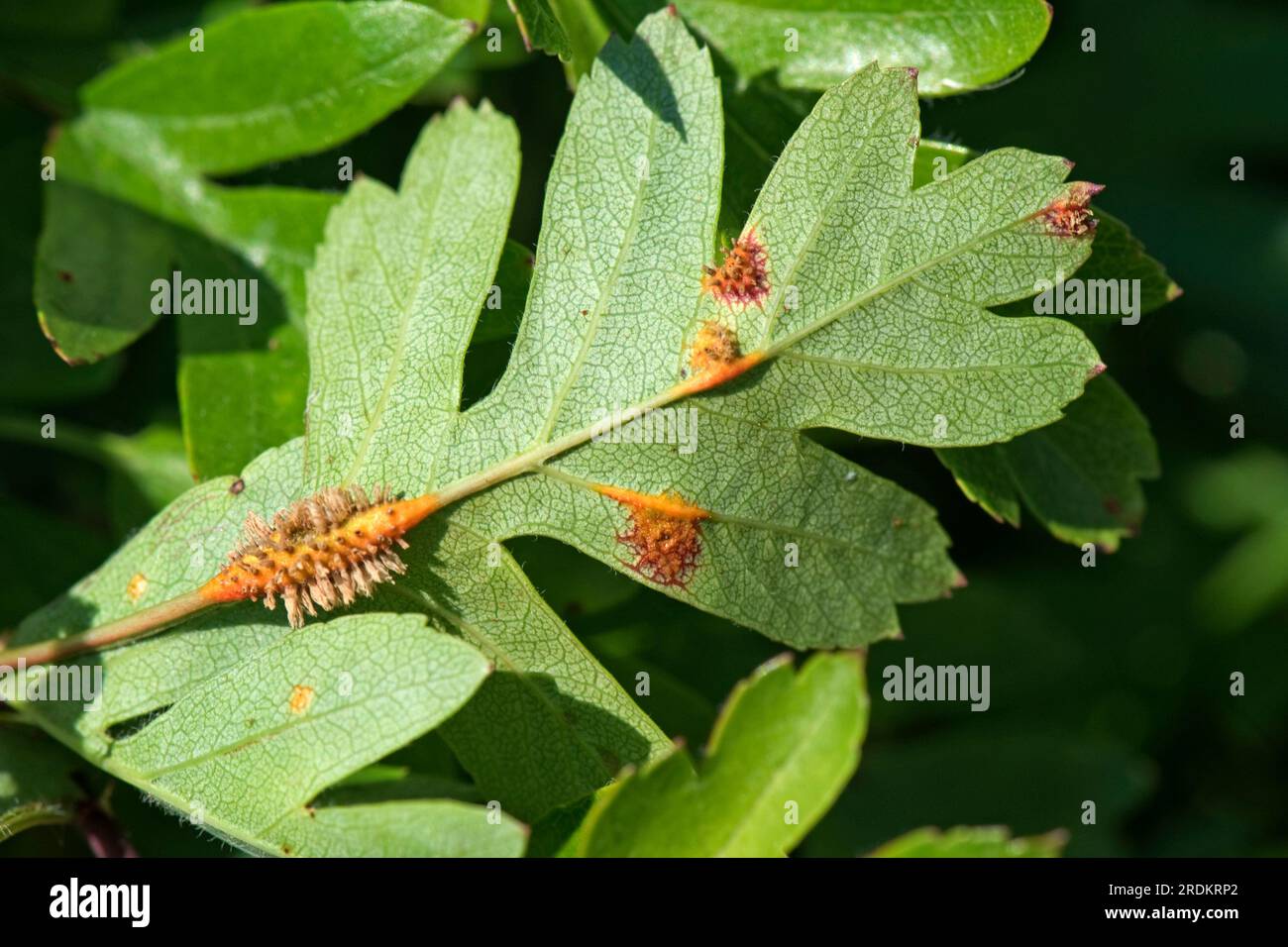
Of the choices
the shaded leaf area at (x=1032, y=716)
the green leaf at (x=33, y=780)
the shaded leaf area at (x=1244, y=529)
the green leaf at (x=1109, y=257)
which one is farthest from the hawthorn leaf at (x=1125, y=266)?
the green leaf at (x=33, y=780)

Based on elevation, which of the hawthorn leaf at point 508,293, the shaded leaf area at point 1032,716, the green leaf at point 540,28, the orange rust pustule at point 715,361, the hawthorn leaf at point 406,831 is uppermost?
the green leaf at point 540,28

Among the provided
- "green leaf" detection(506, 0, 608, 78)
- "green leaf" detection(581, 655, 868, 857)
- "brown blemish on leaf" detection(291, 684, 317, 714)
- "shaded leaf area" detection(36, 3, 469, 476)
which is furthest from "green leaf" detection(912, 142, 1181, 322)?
"brown blemish on leaf" detection(291, 684, 317, 714)

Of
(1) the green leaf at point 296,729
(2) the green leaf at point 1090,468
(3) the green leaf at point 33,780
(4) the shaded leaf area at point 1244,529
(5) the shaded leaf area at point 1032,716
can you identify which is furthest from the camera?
(4) the shaded leaf area at point 1244,529

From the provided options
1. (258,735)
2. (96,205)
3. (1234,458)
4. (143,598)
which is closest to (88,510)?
(96,205)

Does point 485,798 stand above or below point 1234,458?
below

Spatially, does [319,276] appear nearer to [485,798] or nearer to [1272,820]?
[485,798]

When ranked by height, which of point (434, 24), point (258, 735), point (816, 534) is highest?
point (434, 24)

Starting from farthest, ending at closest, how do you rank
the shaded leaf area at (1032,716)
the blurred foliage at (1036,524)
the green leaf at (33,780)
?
the shaded leaf area at (1032,716) < the blurred foliage at (1036,524) < the green leaf at (33,780)

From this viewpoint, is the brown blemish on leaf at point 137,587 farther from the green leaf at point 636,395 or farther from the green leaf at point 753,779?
the green leaf at point 753,779
